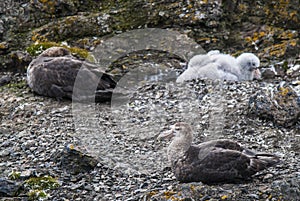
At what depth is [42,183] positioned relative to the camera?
5785 mm

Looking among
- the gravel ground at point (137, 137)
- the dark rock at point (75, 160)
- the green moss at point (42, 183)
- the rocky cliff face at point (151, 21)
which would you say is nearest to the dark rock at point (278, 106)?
the gravel ground at point (137, 137)

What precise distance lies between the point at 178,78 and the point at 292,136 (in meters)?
2.32

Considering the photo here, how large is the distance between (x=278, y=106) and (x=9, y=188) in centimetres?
345

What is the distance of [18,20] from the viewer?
32.8 ft

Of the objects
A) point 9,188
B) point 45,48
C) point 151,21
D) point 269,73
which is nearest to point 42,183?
point 9,188

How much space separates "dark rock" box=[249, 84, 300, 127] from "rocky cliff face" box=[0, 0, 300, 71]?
2384 mm

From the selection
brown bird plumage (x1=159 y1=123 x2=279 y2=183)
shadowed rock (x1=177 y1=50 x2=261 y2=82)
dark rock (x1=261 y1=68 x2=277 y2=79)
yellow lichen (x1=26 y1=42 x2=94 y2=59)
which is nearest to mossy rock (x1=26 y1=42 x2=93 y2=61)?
yellow lichen (x1=26 y1=42 x2=94 y2=59)

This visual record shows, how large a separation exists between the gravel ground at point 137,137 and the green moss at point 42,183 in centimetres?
7

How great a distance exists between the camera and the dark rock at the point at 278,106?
686 centimetres

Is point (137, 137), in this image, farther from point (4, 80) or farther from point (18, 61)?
point (18, 61)

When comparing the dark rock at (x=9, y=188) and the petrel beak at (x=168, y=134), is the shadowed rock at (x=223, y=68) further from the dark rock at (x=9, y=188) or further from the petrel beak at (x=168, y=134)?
the dark rock at (x=9, y=188)

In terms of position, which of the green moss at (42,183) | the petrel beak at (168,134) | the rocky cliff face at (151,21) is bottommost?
the green moss at (42,183)

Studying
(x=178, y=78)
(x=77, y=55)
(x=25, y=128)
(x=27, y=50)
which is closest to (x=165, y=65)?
(x=178, y=78)

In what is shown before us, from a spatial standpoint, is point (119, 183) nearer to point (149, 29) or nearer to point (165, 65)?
point (165, 65)
